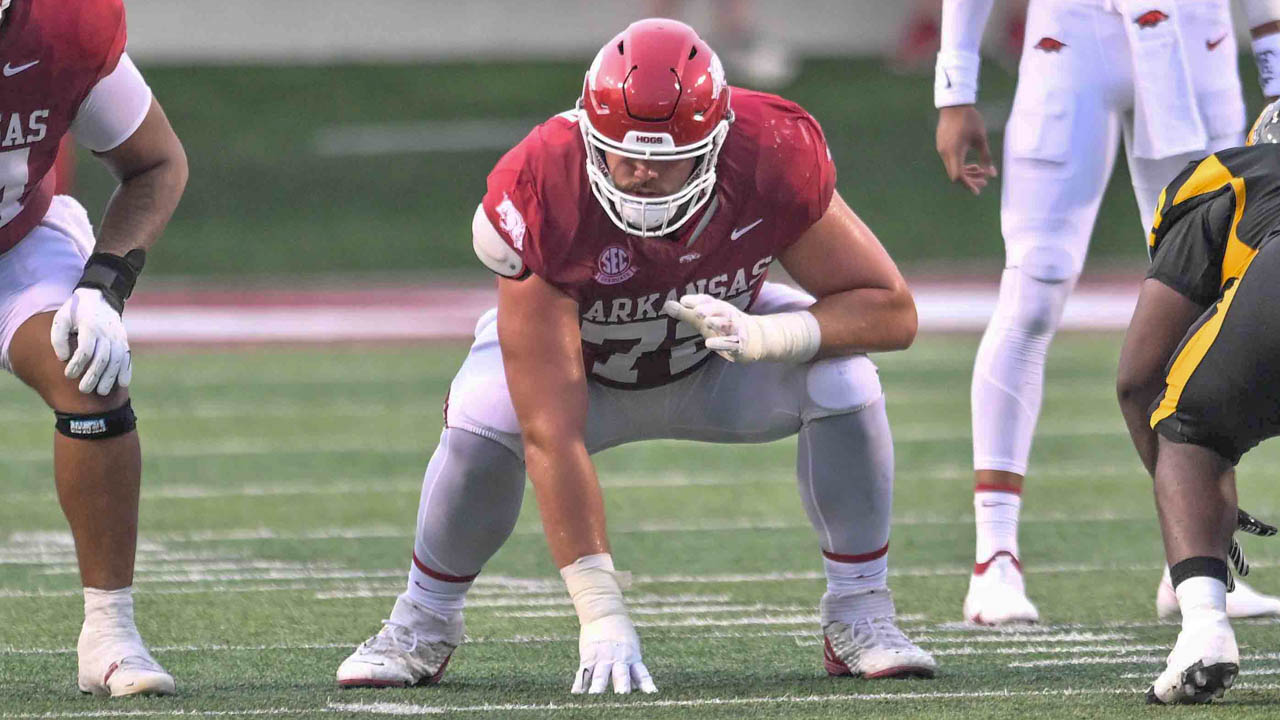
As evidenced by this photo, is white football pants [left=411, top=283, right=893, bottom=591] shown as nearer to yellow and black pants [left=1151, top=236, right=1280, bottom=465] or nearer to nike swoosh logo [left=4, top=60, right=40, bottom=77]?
yellow and black pants [left=1151, top=236, right=1280, bottom=465]

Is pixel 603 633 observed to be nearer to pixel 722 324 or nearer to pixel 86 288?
pixel 722 324

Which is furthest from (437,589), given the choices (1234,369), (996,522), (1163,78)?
(1163,78)

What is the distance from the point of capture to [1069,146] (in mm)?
4230

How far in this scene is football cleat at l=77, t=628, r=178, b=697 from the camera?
3.36m

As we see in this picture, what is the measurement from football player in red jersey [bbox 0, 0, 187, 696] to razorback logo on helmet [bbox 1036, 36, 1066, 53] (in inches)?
72.0

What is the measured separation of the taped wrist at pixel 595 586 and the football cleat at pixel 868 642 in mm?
495

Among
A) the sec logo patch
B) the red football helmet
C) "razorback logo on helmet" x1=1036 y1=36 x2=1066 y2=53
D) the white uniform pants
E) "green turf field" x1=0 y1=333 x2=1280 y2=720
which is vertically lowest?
"green turf field" x1=0 y1=333 x2=1280 y2=720

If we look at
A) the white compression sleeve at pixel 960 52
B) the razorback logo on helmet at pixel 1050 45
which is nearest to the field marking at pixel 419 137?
the white compression sleeve at pixel 960 52

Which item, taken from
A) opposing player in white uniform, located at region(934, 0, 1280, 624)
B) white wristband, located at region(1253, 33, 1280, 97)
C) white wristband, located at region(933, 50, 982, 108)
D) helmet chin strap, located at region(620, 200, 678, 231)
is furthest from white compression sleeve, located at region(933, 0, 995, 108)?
helmet chin strap, located at region(620, 200, 678, 231)

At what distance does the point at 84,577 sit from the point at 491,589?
1337 mm

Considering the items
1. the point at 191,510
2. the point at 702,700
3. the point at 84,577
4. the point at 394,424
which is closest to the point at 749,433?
the point at 702,700

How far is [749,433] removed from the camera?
3.63 m

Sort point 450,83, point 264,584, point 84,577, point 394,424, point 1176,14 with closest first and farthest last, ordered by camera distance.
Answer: point 84,577, point 1176,14, point 264,584, point 394,424, point 450,83

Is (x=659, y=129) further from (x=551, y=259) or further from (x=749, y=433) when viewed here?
(x=749, y=433)
